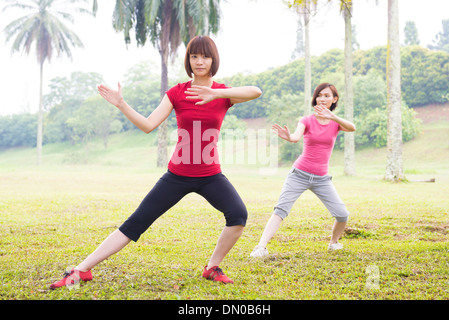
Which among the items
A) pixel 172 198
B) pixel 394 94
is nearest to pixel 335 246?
pixel 172 198

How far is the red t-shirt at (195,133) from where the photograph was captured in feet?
11.3

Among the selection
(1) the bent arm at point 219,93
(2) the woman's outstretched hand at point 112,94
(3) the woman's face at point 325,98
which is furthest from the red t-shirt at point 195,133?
(3) the woman's face at point 325,98

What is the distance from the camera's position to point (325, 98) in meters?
4.83

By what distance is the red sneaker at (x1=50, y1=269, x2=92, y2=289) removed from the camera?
11.5 ft

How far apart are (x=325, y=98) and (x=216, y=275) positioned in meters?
2.31

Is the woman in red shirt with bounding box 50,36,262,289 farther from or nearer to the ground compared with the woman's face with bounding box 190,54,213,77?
nearer to the ground

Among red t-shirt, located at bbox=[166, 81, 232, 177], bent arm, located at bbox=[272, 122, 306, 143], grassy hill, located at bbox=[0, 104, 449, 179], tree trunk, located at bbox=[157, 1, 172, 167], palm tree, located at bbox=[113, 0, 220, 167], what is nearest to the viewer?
red t-shirt, located at bbox=[166, 81, 232, 177]

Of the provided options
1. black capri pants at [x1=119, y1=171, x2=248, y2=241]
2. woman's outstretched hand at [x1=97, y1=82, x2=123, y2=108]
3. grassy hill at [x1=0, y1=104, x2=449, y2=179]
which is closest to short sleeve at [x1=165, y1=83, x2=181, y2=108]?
woman's outstretched hand at [x1=97, y1=82, x2=123, y2=108]

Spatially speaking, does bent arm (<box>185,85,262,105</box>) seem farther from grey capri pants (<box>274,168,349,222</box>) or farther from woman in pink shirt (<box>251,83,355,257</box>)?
grey capri pants (<box>274,168,349,222</box>)

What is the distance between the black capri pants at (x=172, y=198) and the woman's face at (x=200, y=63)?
2.81 feet

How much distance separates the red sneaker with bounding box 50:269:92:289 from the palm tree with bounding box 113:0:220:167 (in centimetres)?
1923

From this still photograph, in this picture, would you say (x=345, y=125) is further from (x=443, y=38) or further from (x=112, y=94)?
(x=443, y=38)

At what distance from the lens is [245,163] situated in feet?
124
